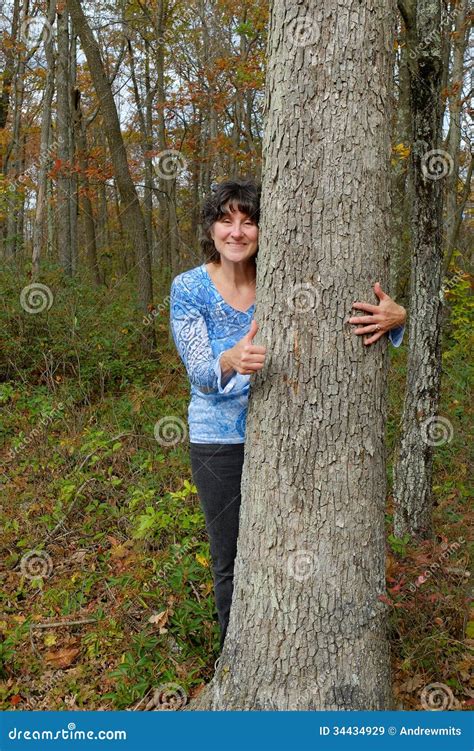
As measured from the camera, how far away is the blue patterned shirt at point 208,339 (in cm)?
266

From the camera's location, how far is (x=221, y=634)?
320 cm

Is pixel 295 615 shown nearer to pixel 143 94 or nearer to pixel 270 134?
pixel 270 134

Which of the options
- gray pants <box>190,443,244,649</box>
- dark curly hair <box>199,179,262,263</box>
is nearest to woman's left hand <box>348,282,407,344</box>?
dark curly hair <box>199,179,262,263</box>

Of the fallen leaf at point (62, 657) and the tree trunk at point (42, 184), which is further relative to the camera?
the tree trunk at point (42, 184)

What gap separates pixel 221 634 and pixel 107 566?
62.6 inches

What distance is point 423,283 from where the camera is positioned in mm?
4258

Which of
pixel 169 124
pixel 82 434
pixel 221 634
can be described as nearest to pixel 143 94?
pixel 169 124

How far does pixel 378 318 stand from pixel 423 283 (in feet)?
6.88

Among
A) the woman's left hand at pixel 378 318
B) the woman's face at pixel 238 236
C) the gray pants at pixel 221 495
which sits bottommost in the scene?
the gray pants at pixel 221 495

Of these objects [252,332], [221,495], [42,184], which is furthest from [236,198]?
[42,184]

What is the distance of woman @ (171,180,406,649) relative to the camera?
2.70 metres

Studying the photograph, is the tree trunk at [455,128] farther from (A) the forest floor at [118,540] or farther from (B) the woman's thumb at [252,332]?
(B) the woman's thumb at [252,332]

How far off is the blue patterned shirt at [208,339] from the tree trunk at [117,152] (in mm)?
5871

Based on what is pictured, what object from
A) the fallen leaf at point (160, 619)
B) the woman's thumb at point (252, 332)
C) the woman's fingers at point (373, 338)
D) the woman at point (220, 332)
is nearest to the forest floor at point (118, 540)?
the fallen leaf at point (160, 619)
